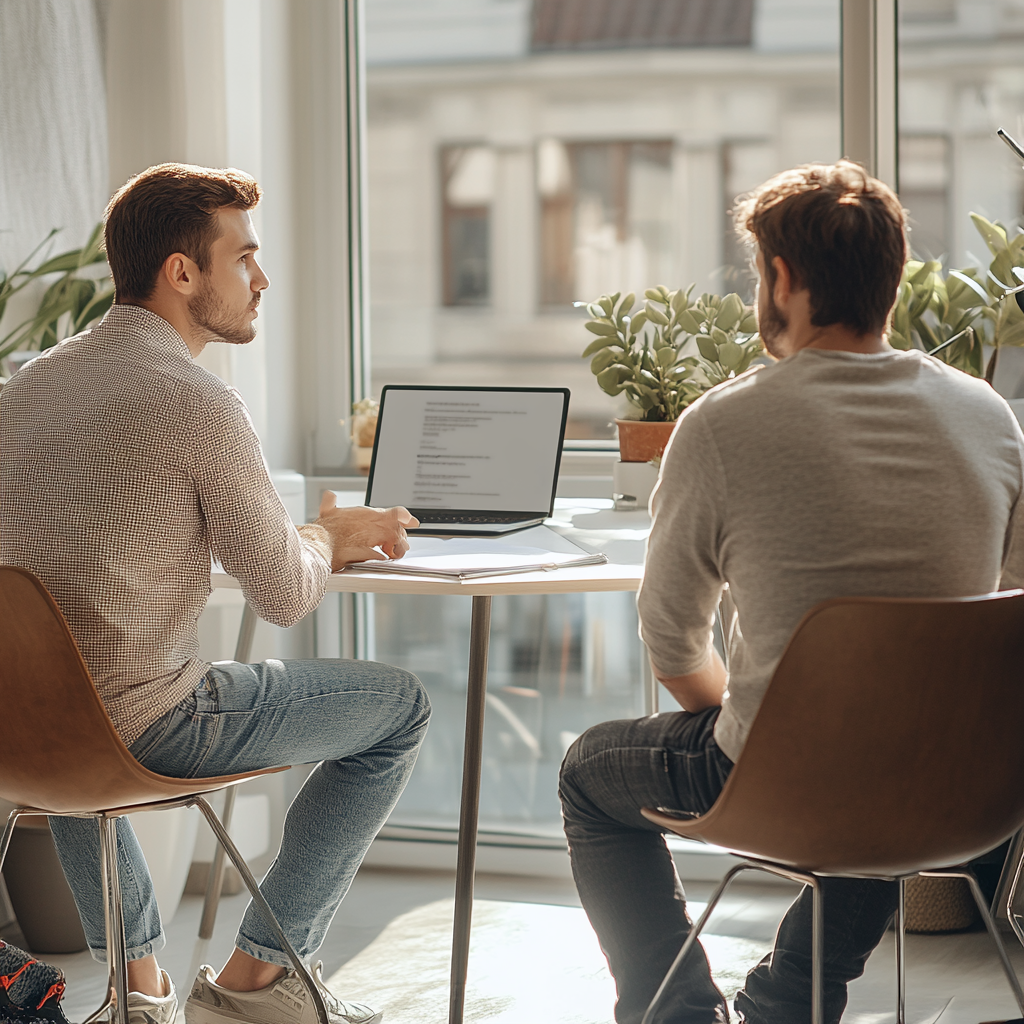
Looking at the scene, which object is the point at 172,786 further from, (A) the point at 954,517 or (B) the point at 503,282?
(B) the point at 503,282

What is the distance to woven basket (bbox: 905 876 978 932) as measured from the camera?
8.14ft

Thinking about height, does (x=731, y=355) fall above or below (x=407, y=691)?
above

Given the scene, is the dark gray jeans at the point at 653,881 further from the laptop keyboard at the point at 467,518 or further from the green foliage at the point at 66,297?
the green foliage at the point at 66,297

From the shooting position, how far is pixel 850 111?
2748 millimetres

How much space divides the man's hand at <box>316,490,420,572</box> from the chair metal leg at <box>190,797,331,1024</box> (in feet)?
1.32

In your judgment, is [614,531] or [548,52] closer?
[614,531]

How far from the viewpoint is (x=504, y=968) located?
7.85ft

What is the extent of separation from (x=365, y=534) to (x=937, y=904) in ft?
4.67

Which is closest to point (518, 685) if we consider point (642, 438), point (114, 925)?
point (642, 438)

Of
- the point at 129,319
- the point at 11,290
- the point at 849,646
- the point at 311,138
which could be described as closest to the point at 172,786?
the point at 129,319


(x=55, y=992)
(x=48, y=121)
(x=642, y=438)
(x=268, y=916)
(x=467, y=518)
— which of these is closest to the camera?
(x=268, y=916)

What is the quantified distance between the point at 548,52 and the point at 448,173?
1.19 ft

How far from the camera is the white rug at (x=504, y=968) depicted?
7.30 ft

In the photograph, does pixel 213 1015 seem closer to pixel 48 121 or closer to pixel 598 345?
pixel 598 345
